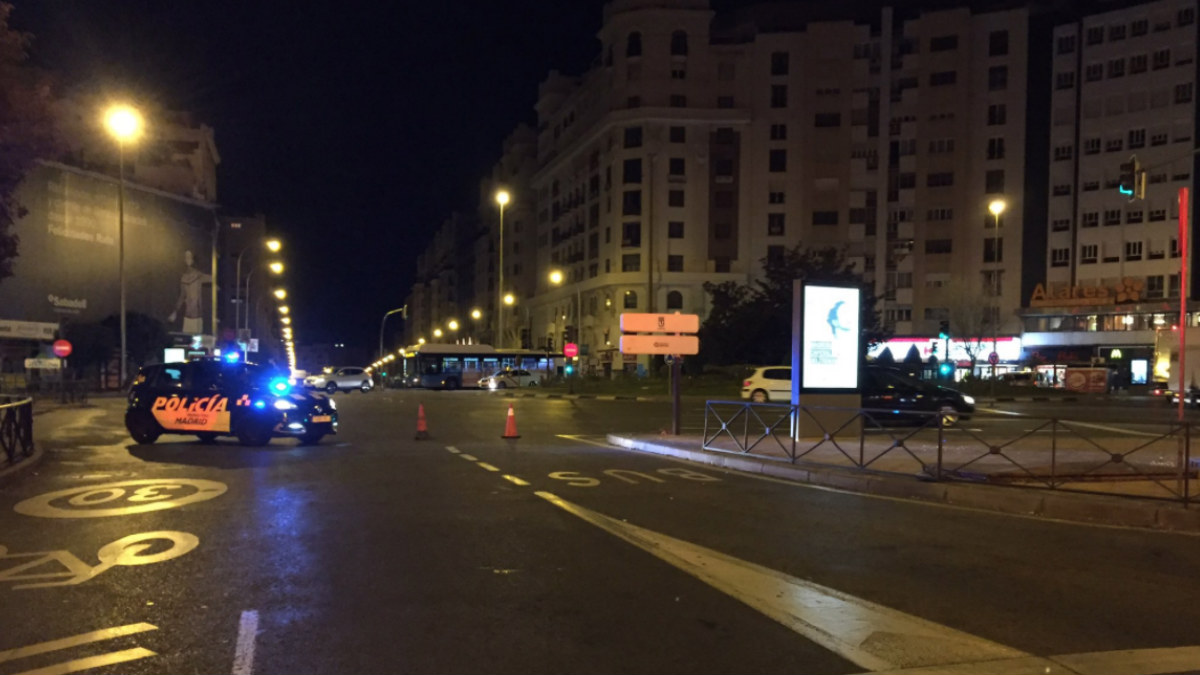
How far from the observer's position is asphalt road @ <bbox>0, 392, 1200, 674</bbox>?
16.1 ft

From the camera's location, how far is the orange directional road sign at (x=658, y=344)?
704 inches

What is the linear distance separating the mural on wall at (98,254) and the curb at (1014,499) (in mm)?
49184

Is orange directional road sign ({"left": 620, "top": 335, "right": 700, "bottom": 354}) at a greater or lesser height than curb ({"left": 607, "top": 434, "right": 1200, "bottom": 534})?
greater

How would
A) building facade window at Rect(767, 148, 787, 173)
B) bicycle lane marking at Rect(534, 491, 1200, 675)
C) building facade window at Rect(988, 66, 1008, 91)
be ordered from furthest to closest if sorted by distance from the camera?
building facade window at Rect(767, 148, 787, 173) → building facade window at Rect(988, 66, 1008, 91) → bicycle lane marking at Rect(534, 491, 1200, 675)

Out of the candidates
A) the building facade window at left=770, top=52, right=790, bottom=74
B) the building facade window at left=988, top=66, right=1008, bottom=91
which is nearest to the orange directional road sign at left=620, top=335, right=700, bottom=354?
the building facade window at left=770, top=52, right=790, bottom=74

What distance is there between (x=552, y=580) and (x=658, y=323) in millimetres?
12083

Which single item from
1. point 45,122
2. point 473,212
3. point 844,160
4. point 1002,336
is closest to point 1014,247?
point 1002,336

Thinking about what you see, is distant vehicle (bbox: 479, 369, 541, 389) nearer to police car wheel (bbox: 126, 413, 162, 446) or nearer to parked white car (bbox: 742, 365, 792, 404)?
parked white car (bbox: 742, 365, 792, 404)

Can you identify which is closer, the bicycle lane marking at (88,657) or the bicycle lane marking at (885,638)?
the bicycle lane marking at (88,657)

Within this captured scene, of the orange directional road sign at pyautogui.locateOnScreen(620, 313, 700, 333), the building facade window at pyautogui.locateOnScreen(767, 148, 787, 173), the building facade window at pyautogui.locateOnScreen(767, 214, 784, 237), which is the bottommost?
the orange directional road sign at pyautogui.locateOnScreen(620, 313, 700, 333)

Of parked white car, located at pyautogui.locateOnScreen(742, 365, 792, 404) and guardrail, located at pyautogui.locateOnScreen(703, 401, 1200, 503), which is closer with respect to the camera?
guardrail, located at pyautogui.locateOnScreen(703, 401, 1200, 503)

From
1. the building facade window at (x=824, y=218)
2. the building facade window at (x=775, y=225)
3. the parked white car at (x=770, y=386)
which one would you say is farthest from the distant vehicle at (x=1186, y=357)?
the building facade window at (x=775, y=225)

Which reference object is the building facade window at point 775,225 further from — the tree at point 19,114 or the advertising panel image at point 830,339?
the tree at point 19,114

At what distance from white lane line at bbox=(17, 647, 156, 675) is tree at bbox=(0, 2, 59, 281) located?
465 inches
